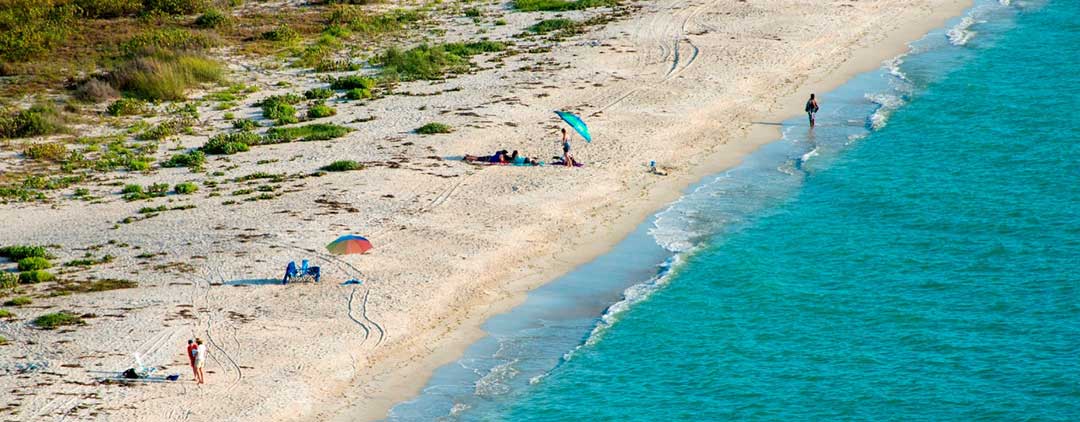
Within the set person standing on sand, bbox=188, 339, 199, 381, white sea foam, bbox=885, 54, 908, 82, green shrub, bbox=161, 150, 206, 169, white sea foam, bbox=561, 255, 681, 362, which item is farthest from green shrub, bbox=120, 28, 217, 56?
white sea foam, bbox=885, 54, 908, 82

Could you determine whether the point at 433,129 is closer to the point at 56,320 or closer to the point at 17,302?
the point at 17,302

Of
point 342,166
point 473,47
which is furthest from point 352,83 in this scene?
point 342,166

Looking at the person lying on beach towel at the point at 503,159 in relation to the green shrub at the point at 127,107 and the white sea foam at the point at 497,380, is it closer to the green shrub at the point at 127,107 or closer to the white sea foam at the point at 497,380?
the white sea foam at the point at 497,380

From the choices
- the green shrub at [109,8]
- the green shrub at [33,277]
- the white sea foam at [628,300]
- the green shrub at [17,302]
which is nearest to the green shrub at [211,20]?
the green shrub at [109,8]

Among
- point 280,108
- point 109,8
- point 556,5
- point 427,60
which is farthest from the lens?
point 556,5

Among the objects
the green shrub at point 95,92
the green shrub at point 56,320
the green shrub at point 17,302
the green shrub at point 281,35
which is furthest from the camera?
the green shrub at point 281,35

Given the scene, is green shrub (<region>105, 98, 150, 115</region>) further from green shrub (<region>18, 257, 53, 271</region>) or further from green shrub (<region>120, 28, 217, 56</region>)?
green shrub (<region>18, 257, 53, 271</region>)

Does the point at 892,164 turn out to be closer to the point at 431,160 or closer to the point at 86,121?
the point at 431,160
